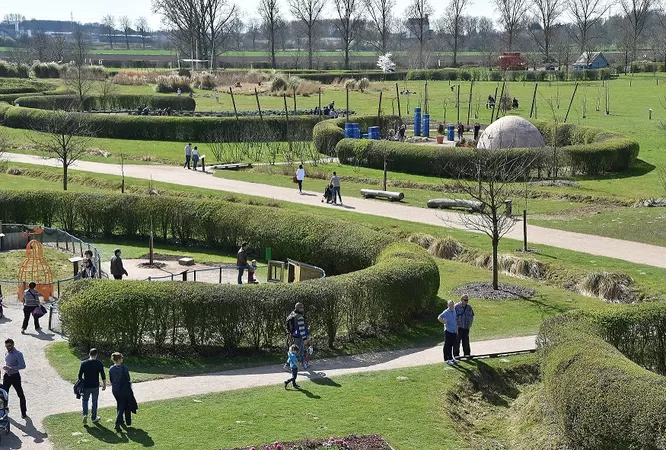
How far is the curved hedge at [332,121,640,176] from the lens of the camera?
42781 mm

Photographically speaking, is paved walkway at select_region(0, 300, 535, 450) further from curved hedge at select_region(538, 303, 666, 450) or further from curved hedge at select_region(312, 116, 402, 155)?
curved hedge at select_region(312, 116, 402, 155)

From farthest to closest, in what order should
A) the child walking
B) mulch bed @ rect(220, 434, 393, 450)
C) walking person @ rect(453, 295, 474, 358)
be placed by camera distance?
1. walking person @ rect(453, 295, 474, 358)
2. the child walking
3. mulch bed @ rect(220, 434, 393, 450)

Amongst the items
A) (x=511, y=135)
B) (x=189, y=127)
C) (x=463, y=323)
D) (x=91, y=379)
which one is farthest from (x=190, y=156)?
(x=91, y=379)

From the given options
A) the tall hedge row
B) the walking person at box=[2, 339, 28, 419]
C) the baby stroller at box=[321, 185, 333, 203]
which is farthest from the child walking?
the baby stroller at box=[321, 185, 333, 203]

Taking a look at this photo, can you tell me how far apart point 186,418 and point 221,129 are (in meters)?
42.6

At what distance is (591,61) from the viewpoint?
11944 cm

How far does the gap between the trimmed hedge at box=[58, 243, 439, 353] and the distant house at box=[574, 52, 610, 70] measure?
10489 cm

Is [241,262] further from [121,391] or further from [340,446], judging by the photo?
[340,446]

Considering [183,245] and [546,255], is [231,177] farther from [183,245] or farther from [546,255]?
[546,255]

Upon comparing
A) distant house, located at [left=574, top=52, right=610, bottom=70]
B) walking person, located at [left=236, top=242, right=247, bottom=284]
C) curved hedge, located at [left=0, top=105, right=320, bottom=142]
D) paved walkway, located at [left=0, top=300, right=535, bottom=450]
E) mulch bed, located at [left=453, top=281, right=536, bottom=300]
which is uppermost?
distant house, located at [left=574, top=52, right=610, bottom=70]

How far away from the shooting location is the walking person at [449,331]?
18.6 metres

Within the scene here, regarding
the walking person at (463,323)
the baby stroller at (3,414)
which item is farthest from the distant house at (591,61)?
the baby stroller at (3,414)

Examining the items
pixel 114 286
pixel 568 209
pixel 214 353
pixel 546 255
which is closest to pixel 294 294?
pixel 214 353

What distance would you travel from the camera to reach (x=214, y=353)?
19453 mm
